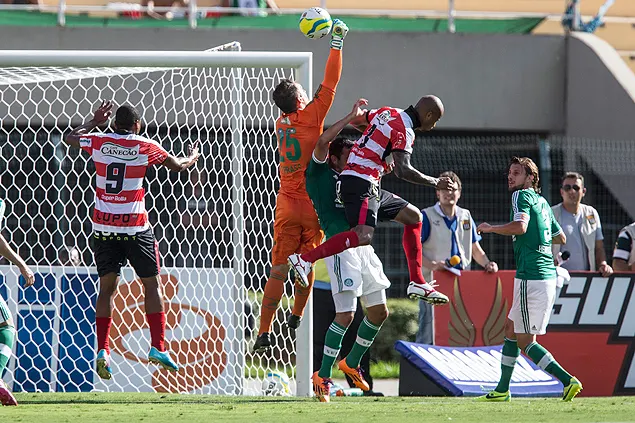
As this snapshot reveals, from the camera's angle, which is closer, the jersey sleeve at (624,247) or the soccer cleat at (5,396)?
the soccer cleat at (5,396)

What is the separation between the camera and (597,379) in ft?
36.2

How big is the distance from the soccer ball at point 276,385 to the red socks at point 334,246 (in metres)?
2.04

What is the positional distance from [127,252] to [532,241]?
3.23 meters

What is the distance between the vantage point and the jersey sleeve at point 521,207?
334 inches

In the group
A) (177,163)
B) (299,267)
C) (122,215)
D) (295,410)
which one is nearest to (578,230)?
(299,267)

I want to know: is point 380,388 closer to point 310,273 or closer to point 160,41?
point 310,273

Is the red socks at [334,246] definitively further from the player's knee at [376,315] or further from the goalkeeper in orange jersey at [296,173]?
the player's knee at [376,315]

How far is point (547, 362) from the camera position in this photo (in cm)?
855

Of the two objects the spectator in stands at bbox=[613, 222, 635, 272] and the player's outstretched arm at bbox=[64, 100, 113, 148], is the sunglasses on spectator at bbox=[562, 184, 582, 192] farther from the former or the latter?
the player's outstretched arm at bbox=[64, 100, 113, 148]

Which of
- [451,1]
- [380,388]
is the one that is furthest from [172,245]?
[451,1]

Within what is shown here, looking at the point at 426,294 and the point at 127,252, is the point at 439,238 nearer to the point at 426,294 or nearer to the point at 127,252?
the point at 426,294

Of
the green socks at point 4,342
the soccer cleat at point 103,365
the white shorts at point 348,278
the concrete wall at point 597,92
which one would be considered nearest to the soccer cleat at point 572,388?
the white shorts at point 348,278

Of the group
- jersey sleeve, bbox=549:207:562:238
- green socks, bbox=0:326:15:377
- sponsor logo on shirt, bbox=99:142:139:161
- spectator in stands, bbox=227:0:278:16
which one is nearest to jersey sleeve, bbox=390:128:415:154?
jersey sleeve, bbox=549:207:562:238

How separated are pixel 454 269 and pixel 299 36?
6.67 m
